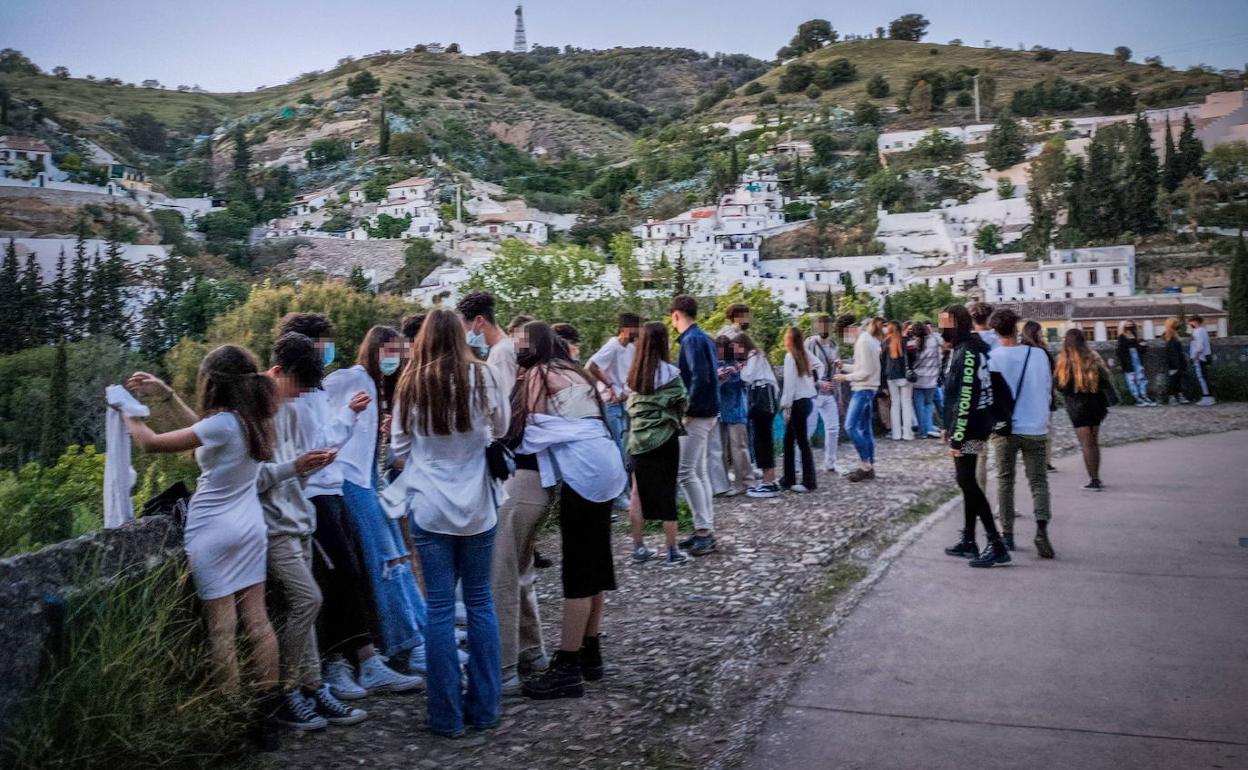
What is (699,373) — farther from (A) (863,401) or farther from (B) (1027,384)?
(A) (863,401)

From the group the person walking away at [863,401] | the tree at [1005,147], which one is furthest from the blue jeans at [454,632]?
the tree at [1005,147]

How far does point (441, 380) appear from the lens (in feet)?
14.2

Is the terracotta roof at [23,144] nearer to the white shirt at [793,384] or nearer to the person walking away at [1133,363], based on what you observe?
the person walking away at [1133,363]

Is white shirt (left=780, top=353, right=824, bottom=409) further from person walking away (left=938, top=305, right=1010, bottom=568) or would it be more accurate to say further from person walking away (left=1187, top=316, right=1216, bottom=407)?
person walking away (left=1187, top=316, right=1216, bottom=407)

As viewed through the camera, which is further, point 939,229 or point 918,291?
point 939,229

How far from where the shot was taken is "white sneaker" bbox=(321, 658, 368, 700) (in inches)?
189

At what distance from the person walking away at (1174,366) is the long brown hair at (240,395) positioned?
62.7ft

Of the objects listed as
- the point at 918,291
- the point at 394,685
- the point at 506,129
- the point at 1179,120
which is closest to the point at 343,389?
the point at 394,685

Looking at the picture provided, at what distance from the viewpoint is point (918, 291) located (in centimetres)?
7725

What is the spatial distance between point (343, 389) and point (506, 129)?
19677 cm

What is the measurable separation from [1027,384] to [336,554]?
512 centimetres

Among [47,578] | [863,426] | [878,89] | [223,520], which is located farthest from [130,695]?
[878,89]

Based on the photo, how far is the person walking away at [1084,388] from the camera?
32.4 ft

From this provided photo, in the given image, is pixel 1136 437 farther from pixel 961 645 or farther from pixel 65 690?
pixel 65 690
